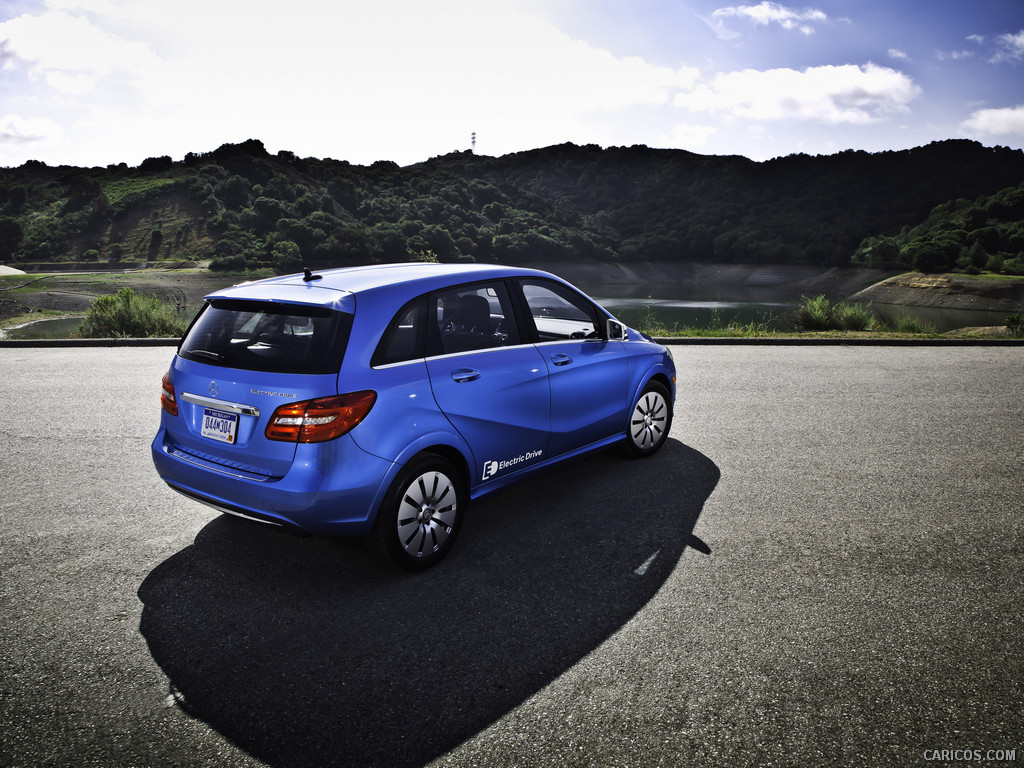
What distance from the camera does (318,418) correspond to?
3131 mm

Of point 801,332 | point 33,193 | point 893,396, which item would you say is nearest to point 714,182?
point 33,193

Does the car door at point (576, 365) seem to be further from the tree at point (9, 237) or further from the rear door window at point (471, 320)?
the tree at point (9, 237)

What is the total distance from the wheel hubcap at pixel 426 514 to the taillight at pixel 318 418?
52 cm

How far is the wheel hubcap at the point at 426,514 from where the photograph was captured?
3.46m

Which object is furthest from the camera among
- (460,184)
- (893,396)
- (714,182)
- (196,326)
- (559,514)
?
(714,182)

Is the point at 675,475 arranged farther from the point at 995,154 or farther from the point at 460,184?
the point at 995,154

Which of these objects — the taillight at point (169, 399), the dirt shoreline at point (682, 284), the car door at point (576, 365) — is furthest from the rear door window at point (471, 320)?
the dirt shoreline at point (682, 284)

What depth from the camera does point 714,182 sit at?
125 m

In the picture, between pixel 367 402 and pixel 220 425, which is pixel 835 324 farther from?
pixel 220 425

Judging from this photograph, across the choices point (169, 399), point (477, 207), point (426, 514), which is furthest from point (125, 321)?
point (477, 207)

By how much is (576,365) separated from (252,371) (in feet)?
7.19

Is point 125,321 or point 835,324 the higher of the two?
point 835,324

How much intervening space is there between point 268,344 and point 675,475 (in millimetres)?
3332

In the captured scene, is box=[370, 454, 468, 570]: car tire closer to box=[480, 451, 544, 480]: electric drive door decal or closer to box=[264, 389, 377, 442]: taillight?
box=[480, 451, 544, 480]: electric drive door decal
